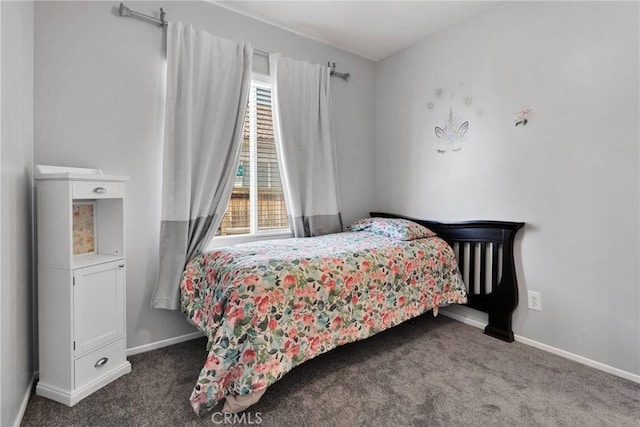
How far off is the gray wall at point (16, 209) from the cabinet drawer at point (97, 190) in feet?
0.75

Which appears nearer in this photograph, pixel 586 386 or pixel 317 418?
pixel 317 418

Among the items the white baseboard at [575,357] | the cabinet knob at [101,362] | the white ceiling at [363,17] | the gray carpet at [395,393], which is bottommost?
the gray carpet at [395,393]

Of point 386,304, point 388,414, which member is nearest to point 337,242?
point 386,304

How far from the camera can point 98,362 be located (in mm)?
1688

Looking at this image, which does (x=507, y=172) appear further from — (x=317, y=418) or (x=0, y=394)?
(x=0, y=394)

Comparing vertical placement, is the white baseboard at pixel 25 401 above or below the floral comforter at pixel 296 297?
below

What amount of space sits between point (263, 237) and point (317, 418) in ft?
4.88

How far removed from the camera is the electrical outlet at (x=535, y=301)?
2.18 metres

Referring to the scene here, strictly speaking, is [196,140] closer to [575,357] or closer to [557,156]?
[557,156]

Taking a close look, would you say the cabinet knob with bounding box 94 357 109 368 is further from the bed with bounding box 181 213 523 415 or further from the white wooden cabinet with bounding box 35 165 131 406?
the bed with bounding box 181 213 523 415

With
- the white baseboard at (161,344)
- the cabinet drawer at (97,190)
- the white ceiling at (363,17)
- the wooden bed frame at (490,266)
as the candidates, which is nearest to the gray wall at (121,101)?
the white baseboard at (161,344)

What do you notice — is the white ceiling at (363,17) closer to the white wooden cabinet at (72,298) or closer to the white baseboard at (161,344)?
the white wooden cabinet at (72,298)

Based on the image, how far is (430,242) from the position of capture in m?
2.46

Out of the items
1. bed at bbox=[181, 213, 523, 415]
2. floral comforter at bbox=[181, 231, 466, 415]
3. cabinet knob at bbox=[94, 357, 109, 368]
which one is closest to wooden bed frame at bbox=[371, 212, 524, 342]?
bed at bbox=[181, 213, 523, 415]
